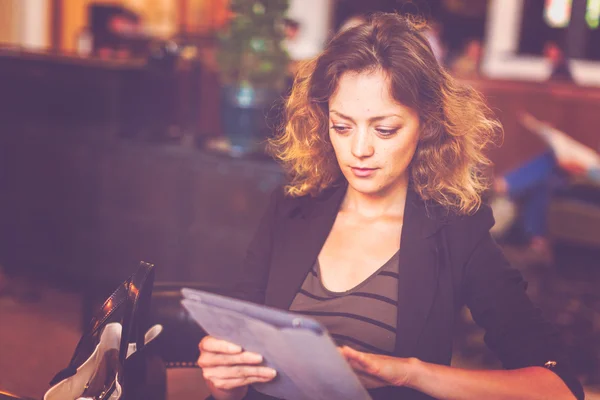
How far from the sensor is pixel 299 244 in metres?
1.54

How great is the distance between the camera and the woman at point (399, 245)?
134cm

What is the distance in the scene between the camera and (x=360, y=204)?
1583 mm

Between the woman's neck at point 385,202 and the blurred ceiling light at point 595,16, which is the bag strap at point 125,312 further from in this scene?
the blurred ceiling light at point 595,16

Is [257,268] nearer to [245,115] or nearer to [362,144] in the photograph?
[362,144]

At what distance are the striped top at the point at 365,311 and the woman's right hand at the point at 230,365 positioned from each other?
0.26m

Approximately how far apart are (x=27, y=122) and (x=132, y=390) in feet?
10.0

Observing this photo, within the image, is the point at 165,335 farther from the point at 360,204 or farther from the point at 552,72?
the point at 552,72

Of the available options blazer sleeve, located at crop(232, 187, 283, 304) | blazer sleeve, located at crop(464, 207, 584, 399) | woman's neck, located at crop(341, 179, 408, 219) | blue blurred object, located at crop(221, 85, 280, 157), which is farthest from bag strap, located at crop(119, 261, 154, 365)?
blue blurred object, located at crop(221, 85, 280, 157)

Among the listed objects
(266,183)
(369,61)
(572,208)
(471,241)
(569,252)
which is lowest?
(569,252)

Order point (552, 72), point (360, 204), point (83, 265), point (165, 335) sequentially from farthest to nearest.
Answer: point (552, 72)
point (83, 265)
point (165, 335)
point (360, 204)

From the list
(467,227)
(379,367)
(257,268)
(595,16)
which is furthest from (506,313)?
(595,16)

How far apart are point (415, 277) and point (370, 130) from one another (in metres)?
0.31

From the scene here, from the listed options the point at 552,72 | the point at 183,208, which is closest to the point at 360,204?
the point at 183,208

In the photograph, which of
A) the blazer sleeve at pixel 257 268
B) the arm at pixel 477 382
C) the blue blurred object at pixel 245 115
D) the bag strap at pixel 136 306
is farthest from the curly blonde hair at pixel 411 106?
the blue blurred object at pixel 245 115
